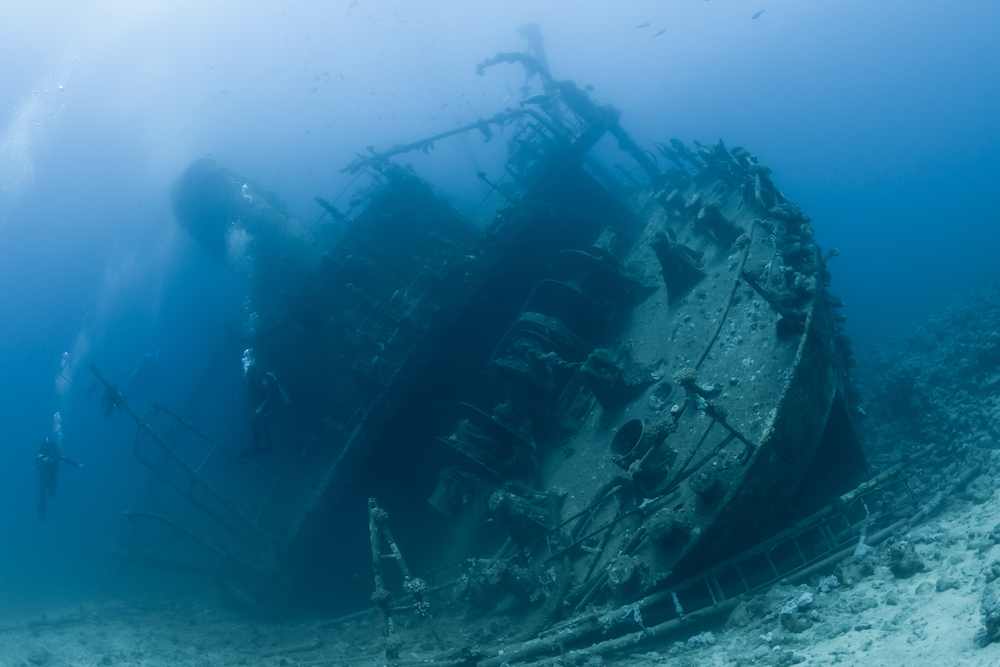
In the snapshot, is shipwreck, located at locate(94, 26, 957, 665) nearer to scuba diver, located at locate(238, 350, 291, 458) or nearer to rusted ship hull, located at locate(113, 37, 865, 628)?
rusted ship hull, located at locate(113, 37, 865, 628)

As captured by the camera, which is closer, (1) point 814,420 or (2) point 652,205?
(1) point 814,420

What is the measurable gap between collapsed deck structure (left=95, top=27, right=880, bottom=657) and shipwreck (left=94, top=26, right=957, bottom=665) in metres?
0.04

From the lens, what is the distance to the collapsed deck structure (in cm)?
533

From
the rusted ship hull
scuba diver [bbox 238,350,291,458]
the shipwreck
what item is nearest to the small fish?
the shipwreck

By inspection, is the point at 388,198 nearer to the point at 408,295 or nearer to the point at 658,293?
the point at 408,295

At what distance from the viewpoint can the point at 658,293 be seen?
30.2ft

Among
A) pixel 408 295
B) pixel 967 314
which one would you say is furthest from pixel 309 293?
pixel 967 314

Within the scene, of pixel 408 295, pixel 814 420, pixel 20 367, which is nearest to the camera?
pixel 814 420

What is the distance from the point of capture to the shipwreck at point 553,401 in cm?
509

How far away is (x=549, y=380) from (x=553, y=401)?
49 cm

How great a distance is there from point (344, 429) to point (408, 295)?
120 inches

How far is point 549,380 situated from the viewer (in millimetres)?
8336

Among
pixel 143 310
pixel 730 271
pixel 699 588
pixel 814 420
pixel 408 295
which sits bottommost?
pixel 699 588

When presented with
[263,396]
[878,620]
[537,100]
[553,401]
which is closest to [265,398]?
[263,396]
